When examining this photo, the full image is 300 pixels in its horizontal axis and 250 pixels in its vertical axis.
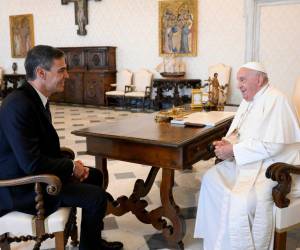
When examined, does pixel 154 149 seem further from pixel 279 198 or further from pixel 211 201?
pixel 279 198

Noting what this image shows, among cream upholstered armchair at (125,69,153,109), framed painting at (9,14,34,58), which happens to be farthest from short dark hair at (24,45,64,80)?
framed painting at (9,14,34,58)

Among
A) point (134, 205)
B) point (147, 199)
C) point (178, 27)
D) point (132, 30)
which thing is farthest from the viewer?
point (132, 30)

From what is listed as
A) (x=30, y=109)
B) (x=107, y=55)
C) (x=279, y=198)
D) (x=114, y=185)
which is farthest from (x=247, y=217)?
(x=107, y=55)

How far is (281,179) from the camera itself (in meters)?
2.17

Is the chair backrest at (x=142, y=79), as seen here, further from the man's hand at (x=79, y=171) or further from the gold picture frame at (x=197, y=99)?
the man's hand at (x=79, y=171)

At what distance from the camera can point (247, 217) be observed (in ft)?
7.38

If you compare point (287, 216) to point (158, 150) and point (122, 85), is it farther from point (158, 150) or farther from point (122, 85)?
point (122, 85)

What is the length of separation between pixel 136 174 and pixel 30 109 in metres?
2.49

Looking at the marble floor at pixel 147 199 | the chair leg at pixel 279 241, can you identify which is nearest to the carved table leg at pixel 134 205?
the marble floor at pixel 147 199

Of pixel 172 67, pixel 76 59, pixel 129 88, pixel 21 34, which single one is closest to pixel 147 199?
pixel 172 67

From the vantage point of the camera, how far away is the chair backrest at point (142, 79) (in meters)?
9.41

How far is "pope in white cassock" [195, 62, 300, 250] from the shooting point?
7.39 feet

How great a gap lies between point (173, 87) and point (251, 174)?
650 centimetres

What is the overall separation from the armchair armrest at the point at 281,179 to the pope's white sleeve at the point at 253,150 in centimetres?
24
